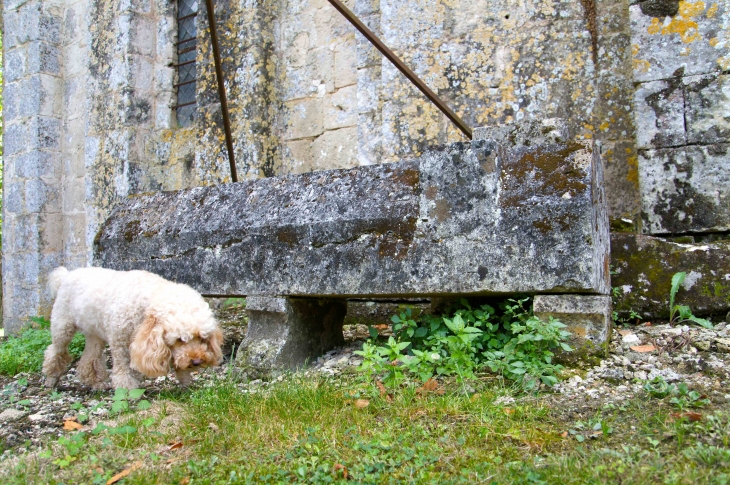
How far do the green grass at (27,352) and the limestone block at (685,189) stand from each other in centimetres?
431

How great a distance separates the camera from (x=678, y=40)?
3777 mm

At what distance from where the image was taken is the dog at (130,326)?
3074 mm

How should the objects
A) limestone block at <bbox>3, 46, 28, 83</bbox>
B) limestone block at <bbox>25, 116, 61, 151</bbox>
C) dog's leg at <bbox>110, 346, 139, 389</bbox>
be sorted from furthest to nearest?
limestone block at <bbox>3, 46, 28, 83</bbox> < limestone block at <bbox>25, 116, 61, 151</bbox> < dog's leg at <bbox>110, 346, 139, 389</bbox>

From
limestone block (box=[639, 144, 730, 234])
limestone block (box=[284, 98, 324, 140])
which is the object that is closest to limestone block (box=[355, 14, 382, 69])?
limestone block (box=[284, 98, 324, 140])

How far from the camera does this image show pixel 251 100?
6016 millimetres

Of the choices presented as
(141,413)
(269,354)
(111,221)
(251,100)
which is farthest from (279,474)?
(251,100)

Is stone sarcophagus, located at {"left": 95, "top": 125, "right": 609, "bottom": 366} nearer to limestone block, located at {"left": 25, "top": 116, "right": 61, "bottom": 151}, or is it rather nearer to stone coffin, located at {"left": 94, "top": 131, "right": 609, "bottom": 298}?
stone coffin, located at {"left": 94, "top": 131, "right": 609, "bottom": 298}

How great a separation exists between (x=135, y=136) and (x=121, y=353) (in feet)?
14.0

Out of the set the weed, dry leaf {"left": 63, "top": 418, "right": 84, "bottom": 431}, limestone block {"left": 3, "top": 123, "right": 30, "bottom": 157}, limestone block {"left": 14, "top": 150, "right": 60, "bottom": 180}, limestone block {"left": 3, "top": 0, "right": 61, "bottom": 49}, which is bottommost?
dry leaf {"left": 63, "top": 418, "right": 84, "bottom": 431}

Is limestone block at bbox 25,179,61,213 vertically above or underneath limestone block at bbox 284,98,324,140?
underneath

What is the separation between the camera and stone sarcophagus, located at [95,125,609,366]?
2.90m

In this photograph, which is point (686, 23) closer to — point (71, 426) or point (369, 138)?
point (369, 138)

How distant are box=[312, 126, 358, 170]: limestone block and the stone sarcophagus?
6.67 ft

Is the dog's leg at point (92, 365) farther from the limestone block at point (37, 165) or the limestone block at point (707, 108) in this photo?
the limestone block at point (37, 165)
